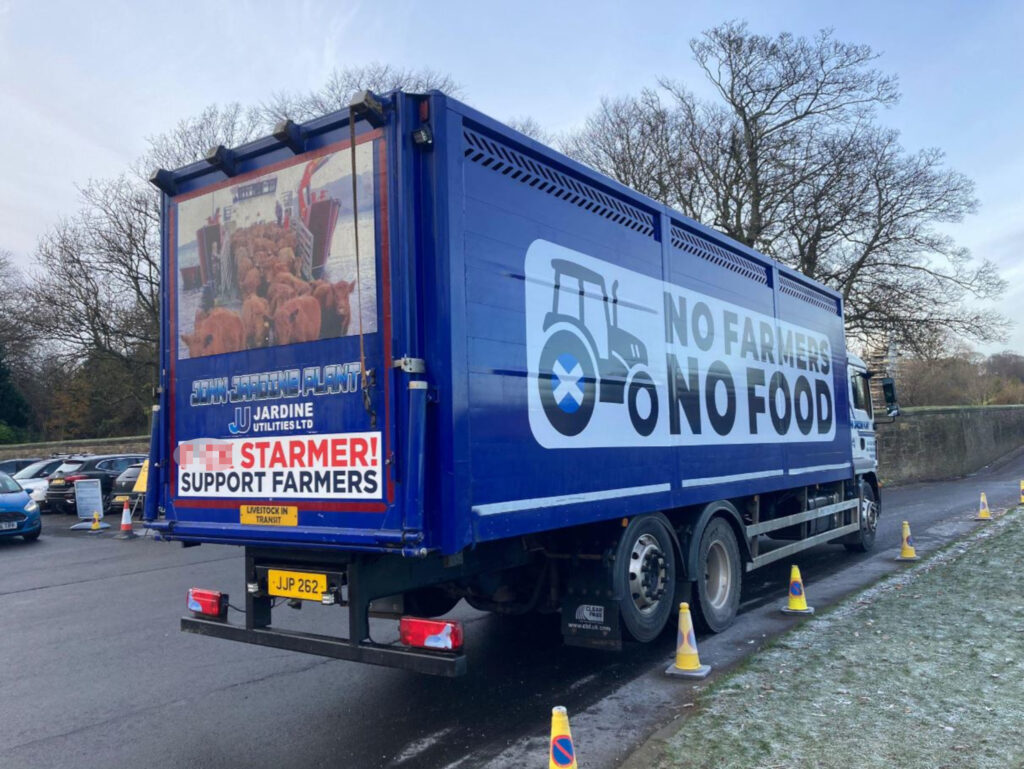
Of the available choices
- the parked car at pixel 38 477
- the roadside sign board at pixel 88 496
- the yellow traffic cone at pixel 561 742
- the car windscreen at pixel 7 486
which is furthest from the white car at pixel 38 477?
the yellow traffic cone at pixel 561 742

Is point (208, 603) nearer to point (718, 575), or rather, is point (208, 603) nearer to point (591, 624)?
point (591, 624)

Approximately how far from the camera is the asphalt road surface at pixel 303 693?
178 inches

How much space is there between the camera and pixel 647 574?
6016 millimetres

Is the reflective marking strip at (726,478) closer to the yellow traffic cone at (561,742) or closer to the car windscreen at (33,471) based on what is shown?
the yellow traffic cone at (561,742)

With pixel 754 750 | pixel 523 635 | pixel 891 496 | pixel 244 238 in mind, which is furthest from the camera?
pixel 891 496

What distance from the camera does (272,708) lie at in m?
5.27

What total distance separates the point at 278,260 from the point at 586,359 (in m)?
2.05

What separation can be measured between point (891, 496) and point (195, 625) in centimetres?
2142

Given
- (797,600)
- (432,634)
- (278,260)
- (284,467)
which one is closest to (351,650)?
(432,634)

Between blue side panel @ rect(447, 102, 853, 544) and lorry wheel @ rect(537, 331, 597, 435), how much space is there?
13 millimetres

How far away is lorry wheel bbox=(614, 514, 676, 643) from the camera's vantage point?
5625 millimetres

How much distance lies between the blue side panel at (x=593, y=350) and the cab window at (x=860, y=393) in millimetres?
3433

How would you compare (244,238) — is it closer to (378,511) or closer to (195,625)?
(378,511)

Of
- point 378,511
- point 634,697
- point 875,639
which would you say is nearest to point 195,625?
point 378,511
